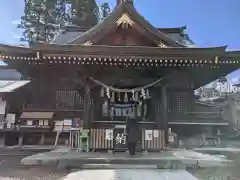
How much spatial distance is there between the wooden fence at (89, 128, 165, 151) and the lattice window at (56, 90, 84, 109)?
3.30 metres

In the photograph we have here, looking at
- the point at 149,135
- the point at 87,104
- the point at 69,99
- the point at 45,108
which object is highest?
the point at 69,99

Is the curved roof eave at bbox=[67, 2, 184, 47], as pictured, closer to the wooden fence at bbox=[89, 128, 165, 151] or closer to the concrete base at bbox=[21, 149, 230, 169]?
the wooden fence at bbox=[89, 128, 165, 151]

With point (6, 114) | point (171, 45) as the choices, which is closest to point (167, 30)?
point (171, 45)

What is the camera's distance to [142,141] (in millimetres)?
10773

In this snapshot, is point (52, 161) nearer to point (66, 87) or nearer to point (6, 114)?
point (66, 87)

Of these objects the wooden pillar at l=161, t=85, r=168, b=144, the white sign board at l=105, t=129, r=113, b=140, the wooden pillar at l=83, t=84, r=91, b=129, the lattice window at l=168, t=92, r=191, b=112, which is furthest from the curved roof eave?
the white sign board at l=105, t=129, r=113, b=140

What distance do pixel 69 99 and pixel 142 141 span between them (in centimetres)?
501

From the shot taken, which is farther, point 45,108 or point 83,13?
point 83,13

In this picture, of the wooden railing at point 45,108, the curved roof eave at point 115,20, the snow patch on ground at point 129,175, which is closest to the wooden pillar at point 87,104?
the wooden railing at point 45,108

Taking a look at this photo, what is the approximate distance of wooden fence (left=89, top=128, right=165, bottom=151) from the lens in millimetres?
10602

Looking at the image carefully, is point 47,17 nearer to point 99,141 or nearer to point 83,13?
point 83,13

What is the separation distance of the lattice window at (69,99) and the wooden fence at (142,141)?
3.30 m

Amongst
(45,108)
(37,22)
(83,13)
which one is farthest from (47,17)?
(45,108)

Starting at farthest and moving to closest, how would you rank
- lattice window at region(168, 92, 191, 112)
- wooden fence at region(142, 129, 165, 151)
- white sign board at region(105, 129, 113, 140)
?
lattice window at region(168, 92, 191, 112) < wooden fence at region(142, 129, 165, 151) < white sign board at region(105, 129, 113, 140)
